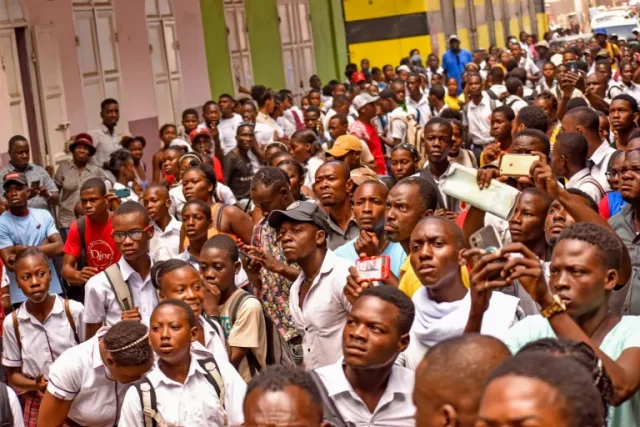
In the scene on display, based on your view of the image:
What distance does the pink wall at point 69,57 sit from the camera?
14.2m

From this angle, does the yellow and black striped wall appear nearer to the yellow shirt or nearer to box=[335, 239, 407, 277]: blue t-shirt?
box=[335, 239, 407, 277]: blue t-shirt

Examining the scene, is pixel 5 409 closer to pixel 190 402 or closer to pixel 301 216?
pixel 190 402

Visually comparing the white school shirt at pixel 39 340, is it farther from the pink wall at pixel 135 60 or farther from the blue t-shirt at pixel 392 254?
the pink wall at pixel 135 60

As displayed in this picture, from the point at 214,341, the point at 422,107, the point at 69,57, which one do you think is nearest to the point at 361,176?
the point at 214,341

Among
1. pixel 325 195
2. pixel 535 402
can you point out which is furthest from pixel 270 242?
pixel 535 402

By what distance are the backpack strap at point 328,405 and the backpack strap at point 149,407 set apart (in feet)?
2.71

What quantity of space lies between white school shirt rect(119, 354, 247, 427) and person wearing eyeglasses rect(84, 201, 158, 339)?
1227mm

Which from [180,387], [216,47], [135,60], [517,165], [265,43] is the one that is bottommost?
[180,387]

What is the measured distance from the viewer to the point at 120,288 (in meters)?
6.60

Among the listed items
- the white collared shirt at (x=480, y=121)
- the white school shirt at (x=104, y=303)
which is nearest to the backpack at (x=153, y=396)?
the white school shirt at (x=104, y=303)

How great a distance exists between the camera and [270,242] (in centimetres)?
733

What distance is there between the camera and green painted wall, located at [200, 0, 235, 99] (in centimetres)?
1936

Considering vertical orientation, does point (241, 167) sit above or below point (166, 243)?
above

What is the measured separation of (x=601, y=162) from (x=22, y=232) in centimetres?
442
